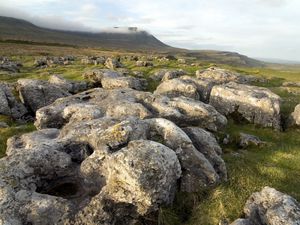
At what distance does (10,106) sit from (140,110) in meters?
18.1

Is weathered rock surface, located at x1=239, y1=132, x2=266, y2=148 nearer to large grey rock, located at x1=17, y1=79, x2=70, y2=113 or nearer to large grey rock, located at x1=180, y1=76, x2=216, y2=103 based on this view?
large grey rock, located at x1=180, y1=76, x2=216, y2=103

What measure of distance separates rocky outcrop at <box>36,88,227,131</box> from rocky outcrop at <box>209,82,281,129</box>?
5.99 m

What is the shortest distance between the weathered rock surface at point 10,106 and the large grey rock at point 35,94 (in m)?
1.09

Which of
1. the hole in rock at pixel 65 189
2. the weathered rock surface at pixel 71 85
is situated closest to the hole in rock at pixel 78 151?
the hole in rock at pixel 65 189

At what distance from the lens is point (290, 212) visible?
17.1m

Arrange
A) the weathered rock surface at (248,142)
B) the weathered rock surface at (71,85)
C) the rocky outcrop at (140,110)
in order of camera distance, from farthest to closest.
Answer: the weathered rock surface at (71,85) < the weathered rock surface at (248,142) < the rocky outcrop at (140,110)

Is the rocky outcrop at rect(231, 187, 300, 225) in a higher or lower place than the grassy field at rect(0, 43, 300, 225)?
higher

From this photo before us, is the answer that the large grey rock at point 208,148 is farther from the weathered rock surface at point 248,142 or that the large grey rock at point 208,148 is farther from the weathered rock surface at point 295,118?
the weathered rock surface at point 295,118

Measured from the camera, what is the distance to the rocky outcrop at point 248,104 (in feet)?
117

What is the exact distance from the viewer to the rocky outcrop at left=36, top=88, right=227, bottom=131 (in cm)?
2917

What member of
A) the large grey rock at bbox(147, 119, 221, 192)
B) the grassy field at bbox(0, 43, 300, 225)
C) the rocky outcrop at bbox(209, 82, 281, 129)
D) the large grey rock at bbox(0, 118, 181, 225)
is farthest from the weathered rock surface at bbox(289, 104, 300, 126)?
the large grey rock at bbox(0, 118, 181, 225)

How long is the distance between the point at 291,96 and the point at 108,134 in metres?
35.0

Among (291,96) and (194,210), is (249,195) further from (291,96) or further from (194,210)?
(291,96)

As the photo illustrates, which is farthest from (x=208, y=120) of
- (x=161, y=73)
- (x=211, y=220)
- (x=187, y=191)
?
(x=161, y=73)
